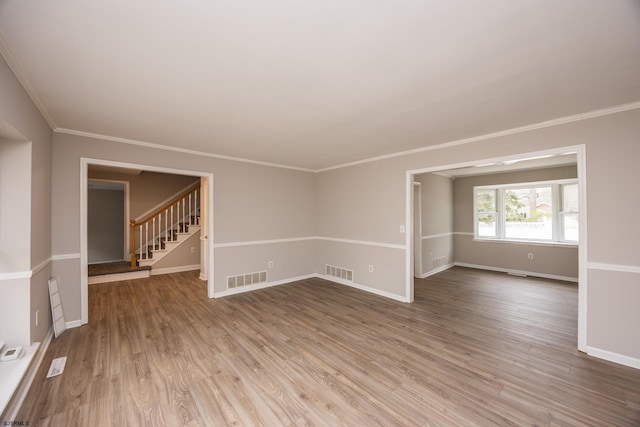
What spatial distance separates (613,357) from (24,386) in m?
5.50

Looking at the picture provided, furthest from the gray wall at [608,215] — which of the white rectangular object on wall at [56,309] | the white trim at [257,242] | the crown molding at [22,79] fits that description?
the white rectangular object on wall at [56,309]

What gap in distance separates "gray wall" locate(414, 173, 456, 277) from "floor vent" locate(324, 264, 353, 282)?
188cm

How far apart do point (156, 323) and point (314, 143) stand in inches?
135

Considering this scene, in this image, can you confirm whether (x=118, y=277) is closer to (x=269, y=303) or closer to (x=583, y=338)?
(x=269, y=303)

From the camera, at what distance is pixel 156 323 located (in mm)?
3402

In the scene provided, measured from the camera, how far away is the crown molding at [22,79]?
1661 millimetres

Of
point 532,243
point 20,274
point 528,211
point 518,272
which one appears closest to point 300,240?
point 20,274

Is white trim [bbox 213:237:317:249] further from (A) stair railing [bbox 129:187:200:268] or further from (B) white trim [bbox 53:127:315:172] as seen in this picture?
(A) stair railing [bbox 129:187:200:268]

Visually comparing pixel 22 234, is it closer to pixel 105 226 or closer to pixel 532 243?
pixel 105 226

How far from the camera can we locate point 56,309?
3053 millimetres

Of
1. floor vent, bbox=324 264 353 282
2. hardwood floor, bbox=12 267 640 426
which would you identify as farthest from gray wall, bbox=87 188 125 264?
floor vent, bbox=324 264 353 282

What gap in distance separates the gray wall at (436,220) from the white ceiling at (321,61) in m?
3.19

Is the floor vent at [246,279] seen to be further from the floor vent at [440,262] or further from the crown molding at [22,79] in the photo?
the floor vent at [440,262]

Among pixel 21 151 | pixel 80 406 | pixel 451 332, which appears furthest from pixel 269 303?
pixel 21 151
